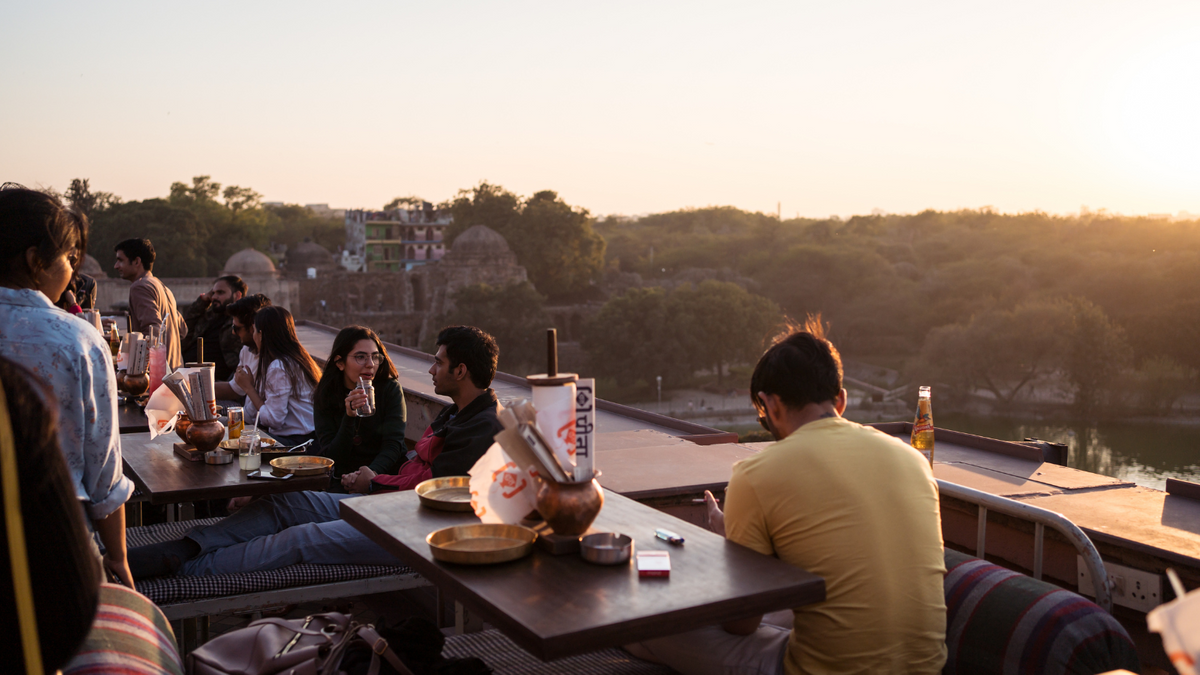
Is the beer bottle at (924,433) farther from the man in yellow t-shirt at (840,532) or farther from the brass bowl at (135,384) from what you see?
the brass bowl at (135,384)

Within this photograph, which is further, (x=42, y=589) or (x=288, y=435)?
(x=288, y=435)

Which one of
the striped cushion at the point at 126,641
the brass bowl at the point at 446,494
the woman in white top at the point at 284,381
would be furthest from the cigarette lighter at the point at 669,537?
the woman in white top at the point at 284,381

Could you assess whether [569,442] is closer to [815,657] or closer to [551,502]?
[551,502]

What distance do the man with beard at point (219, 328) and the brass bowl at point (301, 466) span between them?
10.5 ft

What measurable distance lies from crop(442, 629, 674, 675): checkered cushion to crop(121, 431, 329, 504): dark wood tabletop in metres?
0.94

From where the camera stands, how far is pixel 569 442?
1.97 m

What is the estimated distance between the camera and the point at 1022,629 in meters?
2.17

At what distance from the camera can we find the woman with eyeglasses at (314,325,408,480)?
12.4ft

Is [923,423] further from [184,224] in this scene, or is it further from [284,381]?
[184,224]

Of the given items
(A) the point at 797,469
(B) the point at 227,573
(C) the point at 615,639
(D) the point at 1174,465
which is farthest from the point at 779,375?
(D) the point at 1174,465

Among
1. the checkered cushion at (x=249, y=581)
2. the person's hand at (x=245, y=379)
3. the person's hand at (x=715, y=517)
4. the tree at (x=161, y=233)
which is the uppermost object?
the tree at (x=161, y=233)

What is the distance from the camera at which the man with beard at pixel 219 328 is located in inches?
246

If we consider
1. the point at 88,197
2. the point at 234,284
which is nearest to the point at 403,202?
the point at 88,197

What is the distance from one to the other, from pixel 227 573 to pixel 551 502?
1.50 meters
